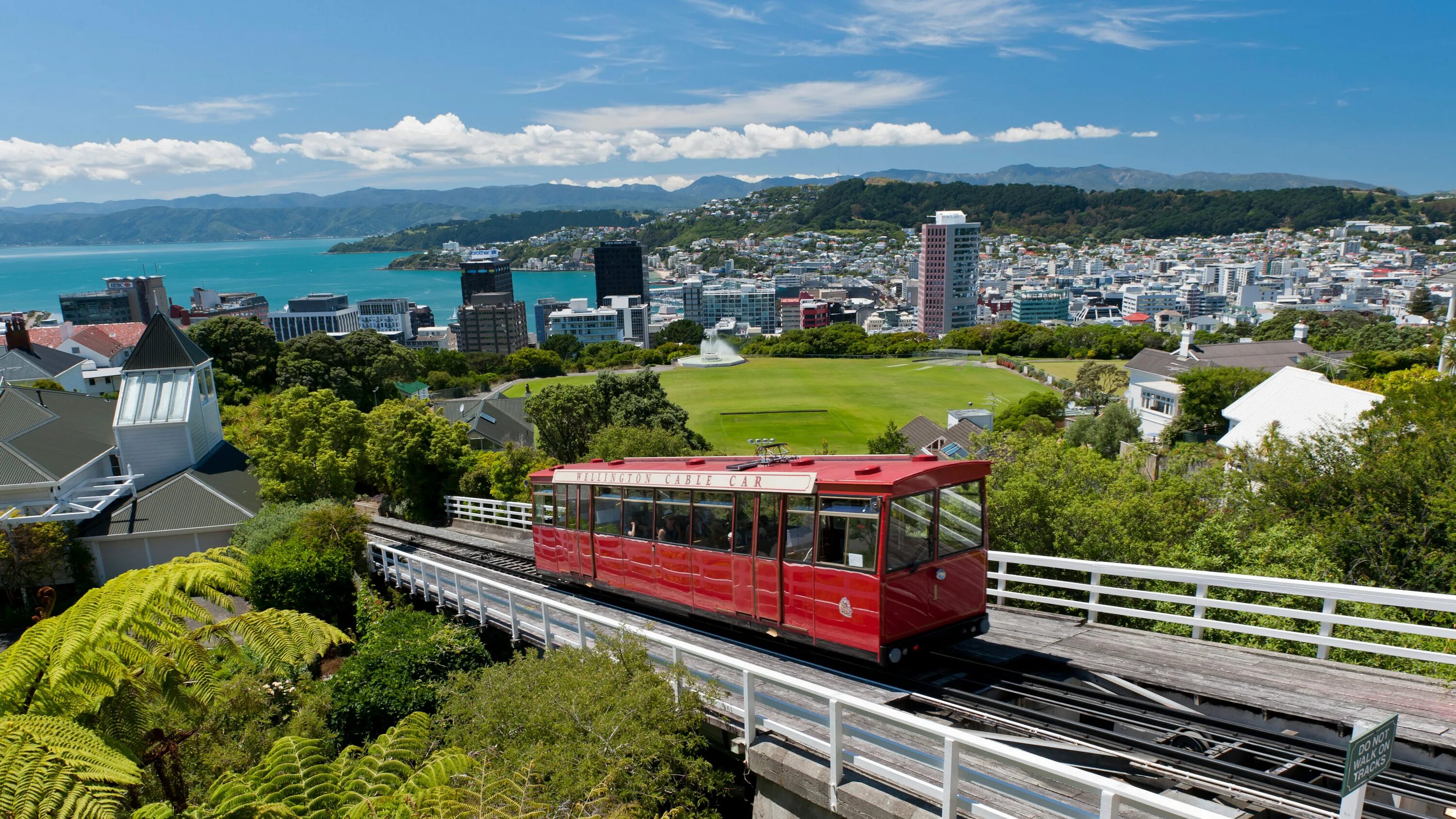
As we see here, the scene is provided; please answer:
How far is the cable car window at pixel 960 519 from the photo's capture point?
32.5 ft

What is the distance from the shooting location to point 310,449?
32.4 meters

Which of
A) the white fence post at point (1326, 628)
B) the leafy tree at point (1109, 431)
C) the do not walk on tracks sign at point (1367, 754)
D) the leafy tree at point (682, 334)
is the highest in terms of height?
the do not walk on tracks sign at point (1367, 754)

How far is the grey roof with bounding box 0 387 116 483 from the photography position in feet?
95.0

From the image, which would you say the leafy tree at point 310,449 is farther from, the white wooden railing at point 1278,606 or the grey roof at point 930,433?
the grey roof at point 930,433

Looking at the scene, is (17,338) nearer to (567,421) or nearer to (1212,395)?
(567,421)

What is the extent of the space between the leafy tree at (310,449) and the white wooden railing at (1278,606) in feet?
85.9

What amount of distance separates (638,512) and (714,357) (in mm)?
111954

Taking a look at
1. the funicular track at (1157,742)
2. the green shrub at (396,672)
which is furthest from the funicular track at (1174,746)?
the green shrub at (396,672)

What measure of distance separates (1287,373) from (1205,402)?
72.9ft

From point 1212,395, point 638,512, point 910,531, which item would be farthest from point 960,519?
point 1212,395

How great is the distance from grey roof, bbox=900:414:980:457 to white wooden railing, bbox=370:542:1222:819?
4449 cm

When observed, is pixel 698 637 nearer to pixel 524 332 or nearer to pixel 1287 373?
pixel 1287 373

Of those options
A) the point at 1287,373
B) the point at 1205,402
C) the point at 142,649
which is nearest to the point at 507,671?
the point at 142,649

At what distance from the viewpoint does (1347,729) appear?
7.75 m
